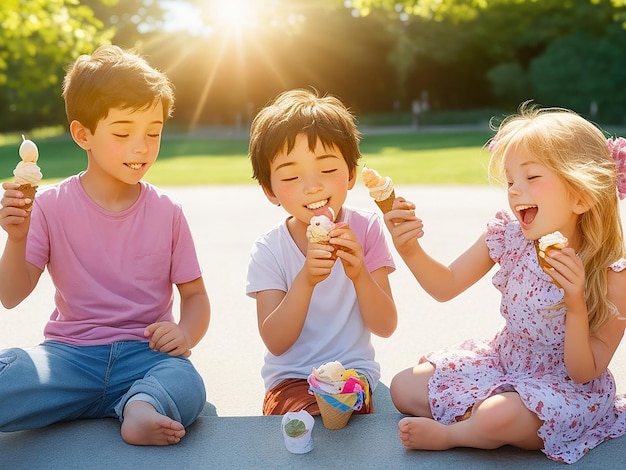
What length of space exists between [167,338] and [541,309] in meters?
1.37

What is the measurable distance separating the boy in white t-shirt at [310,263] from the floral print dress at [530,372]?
34 cm

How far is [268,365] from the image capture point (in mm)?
3246

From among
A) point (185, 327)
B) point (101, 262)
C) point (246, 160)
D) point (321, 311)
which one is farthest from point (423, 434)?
point (246, 160)

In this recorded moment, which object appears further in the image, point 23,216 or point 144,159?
point 144,159

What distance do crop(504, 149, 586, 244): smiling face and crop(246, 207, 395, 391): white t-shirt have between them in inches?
23.2

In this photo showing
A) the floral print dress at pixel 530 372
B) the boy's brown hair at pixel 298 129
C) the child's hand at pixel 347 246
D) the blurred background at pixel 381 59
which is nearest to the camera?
the floral print dress at pixel 530 372

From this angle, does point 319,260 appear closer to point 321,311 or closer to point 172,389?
point 321,311

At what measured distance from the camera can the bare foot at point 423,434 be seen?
8.81 ft

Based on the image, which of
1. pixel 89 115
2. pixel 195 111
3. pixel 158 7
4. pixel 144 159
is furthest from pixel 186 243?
pixel 158 7

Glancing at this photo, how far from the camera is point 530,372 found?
291cm

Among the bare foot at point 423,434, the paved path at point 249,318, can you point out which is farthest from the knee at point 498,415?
the paved path at point 249,318

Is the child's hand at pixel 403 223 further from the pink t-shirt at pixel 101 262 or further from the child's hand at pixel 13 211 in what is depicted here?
the child's hand at pixel 13 211

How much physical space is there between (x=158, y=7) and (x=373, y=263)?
3767 centimetres

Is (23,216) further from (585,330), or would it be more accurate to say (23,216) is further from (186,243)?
(585,330)
